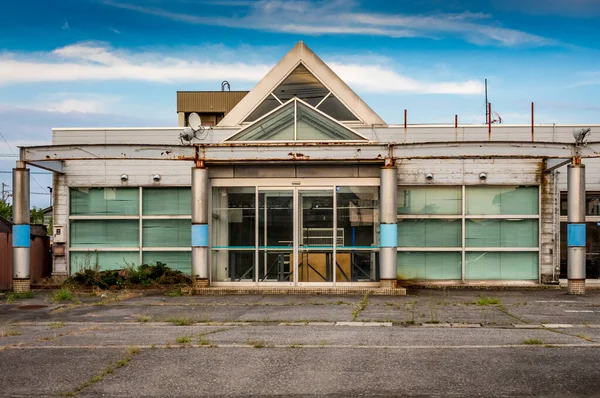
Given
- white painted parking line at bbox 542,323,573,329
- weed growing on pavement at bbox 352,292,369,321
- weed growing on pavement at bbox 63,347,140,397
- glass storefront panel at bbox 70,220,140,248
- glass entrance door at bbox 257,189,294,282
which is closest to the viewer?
weed growing on pavement at bbox 63,347,140,397

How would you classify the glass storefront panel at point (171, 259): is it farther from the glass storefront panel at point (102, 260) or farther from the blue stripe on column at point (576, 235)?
the blue stripe on column at point (576, 235)

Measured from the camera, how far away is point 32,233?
72.9ft

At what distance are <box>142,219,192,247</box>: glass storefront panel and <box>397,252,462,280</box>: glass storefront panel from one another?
6097 mm

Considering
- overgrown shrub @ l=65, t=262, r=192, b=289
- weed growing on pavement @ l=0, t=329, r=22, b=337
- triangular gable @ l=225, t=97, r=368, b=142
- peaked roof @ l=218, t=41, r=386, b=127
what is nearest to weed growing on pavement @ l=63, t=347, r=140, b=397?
weed growing on pavement @ l=0, t=329, r=22, b=337

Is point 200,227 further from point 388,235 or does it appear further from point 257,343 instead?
point 257,343

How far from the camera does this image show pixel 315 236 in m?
19.7

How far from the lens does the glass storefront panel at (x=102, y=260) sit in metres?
21.8

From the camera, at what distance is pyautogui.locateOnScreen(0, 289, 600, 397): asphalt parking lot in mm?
7465

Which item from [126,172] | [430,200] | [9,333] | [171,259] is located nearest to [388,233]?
[430,200]

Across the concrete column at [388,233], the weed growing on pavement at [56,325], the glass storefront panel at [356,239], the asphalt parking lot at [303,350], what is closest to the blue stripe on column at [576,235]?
the asphalt parking lot at [303,350]

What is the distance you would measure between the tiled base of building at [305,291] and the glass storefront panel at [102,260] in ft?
12.3

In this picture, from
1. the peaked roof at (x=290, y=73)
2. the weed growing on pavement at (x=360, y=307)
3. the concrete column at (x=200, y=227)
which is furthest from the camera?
the peaked roof at (x=290, y=73)

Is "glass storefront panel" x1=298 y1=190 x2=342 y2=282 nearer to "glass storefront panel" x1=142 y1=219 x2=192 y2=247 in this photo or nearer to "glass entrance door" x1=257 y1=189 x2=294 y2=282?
"glass entrance door" x1=257 y1=189 x2=294 y2=282

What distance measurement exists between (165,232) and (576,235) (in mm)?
10965
